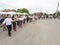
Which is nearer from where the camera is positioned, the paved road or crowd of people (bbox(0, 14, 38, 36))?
the paved road

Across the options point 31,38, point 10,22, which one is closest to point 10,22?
point 10,22

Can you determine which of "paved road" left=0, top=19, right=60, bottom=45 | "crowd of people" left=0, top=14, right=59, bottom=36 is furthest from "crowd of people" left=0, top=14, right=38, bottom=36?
"paved road" left=0, top=19, right=60, bottom=45

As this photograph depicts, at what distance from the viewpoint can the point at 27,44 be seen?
1036 centimetres

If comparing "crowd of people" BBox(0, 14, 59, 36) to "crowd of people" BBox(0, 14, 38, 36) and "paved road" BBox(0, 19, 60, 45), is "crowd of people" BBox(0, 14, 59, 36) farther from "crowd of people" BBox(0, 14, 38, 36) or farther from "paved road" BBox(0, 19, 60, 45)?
"paved road" BBox(0, 19, 60, 45)

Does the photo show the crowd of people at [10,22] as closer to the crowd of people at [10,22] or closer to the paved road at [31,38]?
the crowd of people at [10,22]

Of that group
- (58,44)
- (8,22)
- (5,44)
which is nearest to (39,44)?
(58,44)

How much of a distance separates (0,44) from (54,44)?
117 inches

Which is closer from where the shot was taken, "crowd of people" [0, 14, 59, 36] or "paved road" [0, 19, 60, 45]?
"paved road" [0, 19, 60, 45]

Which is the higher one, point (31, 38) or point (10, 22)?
point (10, 22)

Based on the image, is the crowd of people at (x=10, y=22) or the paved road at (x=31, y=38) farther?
the crowd of people at (x=10, y=22)

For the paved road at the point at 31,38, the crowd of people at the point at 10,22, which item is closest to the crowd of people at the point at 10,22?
the crowd of people at the point at 10,22

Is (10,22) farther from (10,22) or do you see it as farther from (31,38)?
(31,38)

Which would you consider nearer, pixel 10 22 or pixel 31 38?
pixel 31 38

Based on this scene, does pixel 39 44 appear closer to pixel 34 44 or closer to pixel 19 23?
pixel 34 44
